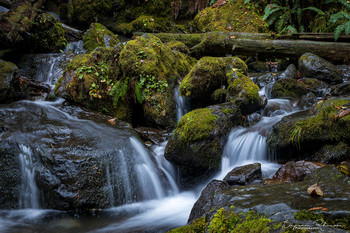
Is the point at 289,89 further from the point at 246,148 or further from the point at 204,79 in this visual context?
the point at 246,148

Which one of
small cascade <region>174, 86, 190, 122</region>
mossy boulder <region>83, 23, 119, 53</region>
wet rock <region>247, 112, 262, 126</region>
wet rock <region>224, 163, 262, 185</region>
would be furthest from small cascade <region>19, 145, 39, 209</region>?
mossy boulder <region>83, 23, 119, 53</region>

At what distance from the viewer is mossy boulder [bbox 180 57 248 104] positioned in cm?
638

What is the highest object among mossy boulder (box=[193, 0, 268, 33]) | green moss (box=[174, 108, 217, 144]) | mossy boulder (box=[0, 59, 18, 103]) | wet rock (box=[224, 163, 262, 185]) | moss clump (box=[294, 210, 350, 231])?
mossy boulder (box=[193, 0, 268, 33])

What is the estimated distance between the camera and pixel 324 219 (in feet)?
5.13

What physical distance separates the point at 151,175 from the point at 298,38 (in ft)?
24.9

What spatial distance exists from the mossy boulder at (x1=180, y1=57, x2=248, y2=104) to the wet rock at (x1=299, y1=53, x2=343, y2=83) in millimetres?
2613

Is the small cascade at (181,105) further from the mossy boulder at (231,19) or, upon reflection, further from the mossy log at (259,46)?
the mossy boulder at (231,19)

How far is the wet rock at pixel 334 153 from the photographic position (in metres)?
3.80

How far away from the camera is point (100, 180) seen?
433cm

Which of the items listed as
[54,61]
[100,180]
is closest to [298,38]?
[100,180]

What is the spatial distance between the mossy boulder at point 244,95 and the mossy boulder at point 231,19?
5.89 meters

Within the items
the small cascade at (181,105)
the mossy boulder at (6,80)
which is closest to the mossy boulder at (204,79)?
the small cascade at (181,105)

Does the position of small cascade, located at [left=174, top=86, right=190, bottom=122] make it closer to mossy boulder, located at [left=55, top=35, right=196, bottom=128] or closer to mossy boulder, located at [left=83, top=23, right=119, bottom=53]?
mossy boulder, located at [left=55, top=35, right=196, bottom=128]

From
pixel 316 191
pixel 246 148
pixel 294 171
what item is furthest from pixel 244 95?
pixel 316 191
